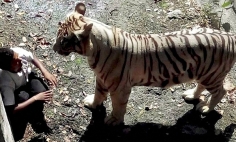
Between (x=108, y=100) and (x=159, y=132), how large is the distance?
0.62 metres

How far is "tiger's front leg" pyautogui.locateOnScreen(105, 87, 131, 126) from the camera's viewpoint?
4.64 metres

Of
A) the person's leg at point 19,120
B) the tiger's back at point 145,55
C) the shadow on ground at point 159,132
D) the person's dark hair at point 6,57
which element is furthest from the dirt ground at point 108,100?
the person's dark hair at point 6,57

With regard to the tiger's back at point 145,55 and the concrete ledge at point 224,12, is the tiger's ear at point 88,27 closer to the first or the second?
the tiger's back at point 145,55

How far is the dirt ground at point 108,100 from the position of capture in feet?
16.5

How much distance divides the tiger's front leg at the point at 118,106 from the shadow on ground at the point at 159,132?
9cm

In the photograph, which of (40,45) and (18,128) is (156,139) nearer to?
(18,128)

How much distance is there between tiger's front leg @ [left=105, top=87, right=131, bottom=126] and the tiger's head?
0.60m

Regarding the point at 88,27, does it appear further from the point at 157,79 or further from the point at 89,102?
the point at 89,102

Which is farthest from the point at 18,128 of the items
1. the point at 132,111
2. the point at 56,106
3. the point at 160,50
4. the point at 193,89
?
the point at 193,89

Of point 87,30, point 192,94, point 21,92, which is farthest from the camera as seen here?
point 192,94

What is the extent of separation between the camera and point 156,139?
5.00 metres

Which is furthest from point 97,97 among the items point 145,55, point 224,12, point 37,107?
point 224,12

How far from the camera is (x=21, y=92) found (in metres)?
4.61

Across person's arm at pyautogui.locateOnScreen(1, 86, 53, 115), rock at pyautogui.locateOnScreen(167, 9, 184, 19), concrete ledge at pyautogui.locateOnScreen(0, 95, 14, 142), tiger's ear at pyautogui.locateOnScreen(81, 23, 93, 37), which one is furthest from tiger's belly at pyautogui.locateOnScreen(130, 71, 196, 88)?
rock at pyautogui.locateOnScreen(167, 9, 184, 19)
